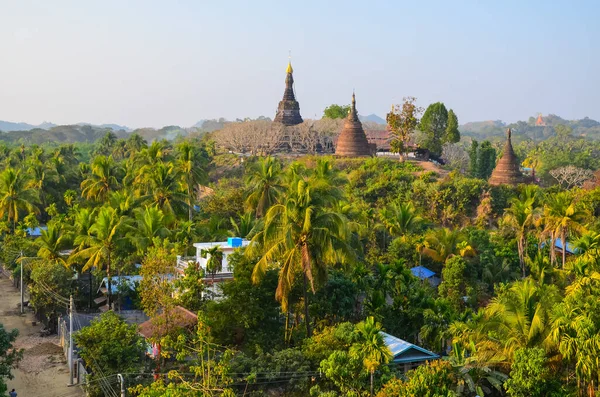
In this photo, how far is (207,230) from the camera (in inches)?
1502

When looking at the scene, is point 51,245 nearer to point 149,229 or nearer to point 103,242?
point 103,242

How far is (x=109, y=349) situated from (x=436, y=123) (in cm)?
5112

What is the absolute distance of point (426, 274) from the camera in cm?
3762

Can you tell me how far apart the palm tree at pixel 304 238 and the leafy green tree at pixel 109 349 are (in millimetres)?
4948

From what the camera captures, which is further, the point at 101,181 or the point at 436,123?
the point at 436,123

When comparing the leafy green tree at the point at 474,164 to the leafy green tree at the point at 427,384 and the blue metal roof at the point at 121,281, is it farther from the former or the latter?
the leafy green tree at the point at 427,384

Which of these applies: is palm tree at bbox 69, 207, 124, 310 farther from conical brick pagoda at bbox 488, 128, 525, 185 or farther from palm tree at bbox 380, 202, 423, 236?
conical brick pagoda at bbox 488, 128, 525, 185

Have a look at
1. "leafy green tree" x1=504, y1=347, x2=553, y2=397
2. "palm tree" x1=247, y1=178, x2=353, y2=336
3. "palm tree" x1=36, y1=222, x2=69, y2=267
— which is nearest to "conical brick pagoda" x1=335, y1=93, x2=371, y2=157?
"palm tree" x1=36, y1=222, x2=69, y2=267

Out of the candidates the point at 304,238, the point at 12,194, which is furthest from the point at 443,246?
the point at 12,194

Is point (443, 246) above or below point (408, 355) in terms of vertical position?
above

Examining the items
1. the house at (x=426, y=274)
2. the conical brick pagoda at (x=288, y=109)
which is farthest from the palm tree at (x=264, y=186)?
the conical brick pagoda at (x=288, y=109)

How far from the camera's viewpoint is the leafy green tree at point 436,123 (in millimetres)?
67500

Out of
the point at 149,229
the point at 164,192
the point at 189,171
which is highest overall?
the point at 189,171

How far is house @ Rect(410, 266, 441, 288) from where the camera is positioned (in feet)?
122
